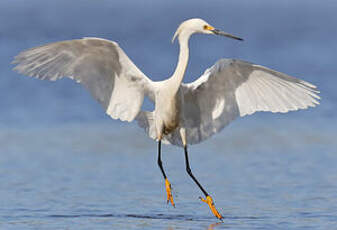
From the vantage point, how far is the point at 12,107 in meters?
17.8

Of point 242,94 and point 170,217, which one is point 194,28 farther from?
point 170,217

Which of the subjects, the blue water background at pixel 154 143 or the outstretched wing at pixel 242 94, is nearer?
the outstretched wing at pixel 242 94

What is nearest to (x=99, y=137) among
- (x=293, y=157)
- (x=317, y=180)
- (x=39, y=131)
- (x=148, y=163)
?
(x=39, y=131)

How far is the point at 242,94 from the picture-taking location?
9.52 metres

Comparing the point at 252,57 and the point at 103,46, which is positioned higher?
the point at 252,57

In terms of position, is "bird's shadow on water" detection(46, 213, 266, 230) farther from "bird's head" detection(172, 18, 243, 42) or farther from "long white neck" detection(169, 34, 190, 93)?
"bird's head" detection(172, 18, 243, 42)

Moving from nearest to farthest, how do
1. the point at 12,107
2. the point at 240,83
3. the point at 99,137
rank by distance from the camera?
the point at 240,83 → the point at 99,137 → the point at 12,107

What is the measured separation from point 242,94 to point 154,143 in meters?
5.25

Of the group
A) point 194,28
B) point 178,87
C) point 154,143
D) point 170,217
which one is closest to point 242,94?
point 178,87

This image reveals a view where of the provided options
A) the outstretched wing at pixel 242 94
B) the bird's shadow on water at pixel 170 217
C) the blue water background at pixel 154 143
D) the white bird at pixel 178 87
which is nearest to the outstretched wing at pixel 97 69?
the white bird at pixel 178 87

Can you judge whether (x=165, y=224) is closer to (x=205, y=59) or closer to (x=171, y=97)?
(x=171, y=97)

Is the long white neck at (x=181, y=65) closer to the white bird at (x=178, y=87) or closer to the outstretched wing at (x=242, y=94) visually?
the white bird at (x=178, y=87)

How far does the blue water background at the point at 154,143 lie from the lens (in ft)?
32.0

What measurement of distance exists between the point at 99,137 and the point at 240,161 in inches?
129
